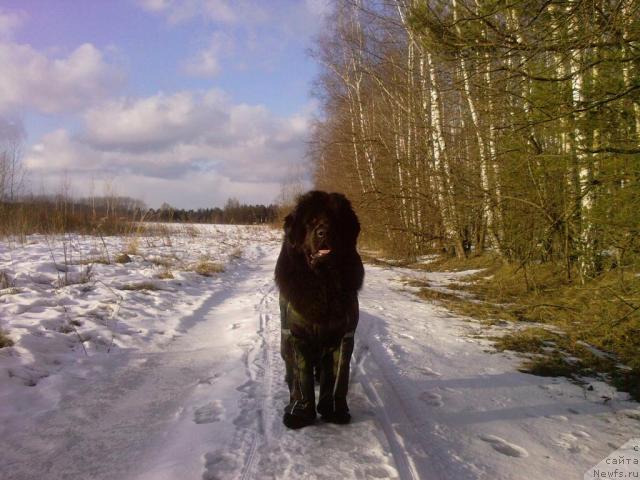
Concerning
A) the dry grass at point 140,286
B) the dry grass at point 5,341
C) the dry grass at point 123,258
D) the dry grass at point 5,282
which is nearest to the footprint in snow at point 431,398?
the dry grass at point 5,341

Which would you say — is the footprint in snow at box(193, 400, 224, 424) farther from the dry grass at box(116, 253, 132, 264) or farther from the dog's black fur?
the dry grass at box(116, 253, 132, 264)

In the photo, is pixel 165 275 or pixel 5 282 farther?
pixel 165 275

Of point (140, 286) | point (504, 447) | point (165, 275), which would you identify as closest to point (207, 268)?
point (165, 275)

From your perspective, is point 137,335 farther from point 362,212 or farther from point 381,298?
point 362,212

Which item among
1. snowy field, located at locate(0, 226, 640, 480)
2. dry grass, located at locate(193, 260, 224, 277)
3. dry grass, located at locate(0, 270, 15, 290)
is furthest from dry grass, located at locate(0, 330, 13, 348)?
dry grass, located at locate(193, 260, 224, 277)

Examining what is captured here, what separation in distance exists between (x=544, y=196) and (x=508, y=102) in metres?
2.03

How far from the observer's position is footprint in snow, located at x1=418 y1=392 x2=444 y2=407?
3.14 metres

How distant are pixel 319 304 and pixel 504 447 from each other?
1.48 m

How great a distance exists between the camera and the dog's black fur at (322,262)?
2.78 m

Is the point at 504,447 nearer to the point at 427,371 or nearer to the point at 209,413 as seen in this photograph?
the point at 427,371

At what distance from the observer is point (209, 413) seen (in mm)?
2855

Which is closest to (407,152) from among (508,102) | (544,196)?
(544,196)

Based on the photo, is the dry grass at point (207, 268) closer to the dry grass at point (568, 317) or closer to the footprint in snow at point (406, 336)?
the dry grass at point (568, 317)

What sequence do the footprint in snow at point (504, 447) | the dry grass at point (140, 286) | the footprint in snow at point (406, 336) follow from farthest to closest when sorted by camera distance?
the dry grass at point (140, 286)
the footprint in snow at point (406, 336)
the footprint in snow at point (504, 447)
